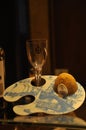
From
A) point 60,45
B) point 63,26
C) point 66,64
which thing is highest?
point 63,26

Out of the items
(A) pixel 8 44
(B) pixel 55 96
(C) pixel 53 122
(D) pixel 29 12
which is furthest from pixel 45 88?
(D) pixel 29 12

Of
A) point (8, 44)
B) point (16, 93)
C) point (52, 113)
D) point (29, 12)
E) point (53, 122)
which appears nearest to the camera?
point (53, 122)

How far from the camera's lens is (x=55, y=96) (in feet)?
2.68

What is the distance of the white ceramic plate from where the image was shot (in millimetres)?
766


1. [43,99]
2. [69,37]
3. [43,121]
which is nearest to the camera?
[43,121]

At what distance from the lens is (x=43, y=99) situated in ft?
2.64

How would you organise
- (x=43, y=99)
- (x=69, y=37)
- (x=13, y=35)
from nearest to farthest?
(x=43, y=99) → (x=13, y=35) → (x=69, y=37)

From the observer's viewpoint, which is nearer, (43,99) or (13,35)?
(43,99)

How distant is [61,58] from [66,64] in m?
0.07

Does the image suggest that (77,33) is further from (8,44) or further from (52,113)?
(52,113)

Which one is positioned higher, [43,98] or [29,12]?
[29,12]

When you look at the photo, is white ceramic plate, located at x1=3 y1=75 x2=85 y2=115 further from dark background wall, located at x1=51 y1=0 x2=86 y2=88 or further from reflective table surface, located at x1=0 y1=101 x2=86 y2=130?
dark background wall, located at x1=51 y1=0 x2=86 y2=88

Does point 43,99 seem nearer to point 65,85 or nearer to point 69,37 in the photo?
point 65,85

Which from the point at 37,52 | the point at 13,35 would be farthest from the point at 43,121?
the point at 13,35
